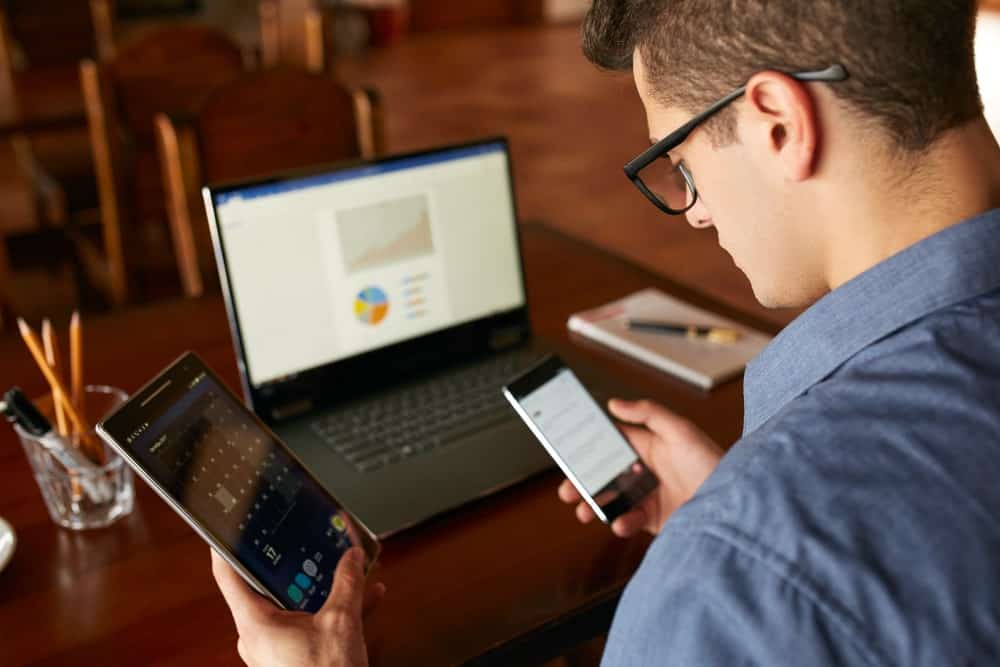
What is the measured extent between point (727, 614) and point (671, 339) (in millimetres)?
799

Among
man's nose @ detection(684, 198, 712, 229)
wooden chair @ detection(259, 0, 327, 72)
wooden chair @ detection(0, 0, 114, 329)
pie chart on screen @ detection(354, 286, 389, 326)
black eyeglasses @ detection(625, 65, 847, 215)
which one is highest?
black eyeglasses @ detection(625, 65, 847, 215)

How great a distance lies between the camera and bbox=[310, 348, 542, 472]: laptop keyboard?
1.08 metres

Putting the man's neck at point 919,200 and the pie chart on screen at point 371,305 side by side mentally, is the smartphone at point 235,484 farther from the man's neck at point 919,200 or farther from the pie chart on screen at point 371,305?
the man's neck at point 919,200

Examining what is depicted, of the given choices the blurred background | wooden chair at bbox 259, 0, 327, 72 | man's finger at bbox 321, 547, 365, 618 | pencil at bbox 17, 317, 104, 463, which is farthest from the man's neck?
wooden chair at bbox 259, 0, 327, 72

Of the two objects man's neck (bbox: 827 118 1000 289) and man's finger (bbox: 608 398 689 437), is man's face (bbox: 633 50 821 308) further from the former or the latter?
man's finger (bbox: 608 398 689 437)

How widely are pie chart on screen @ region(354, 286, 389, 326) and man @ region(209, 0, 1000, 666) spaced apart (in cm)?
42

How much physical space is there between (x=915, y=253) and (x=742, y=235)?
13 cm

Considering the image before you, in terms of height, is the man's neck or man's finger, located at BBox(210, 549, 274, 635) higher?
the man's neck

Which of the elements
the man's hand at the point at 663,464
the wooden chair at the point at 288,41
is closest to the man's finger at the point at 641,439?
the man's hand at the point at 663,464

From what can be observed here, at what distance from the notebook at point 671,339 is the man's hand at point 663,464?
21cm

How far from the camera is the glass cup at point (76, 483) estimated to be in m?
0.96

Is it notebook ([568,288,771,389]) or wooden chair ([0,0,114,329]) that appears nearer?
notebook ([568,288,771,389])

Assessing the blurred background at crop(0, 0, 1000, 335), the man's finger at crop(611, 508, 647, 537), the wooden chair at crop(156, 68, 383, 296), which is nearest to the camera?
the man's finger at crop(611, 508, 647, 537)

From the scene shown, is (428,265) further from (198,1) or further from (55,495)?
(198,1)
